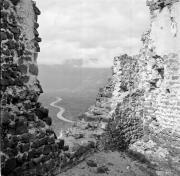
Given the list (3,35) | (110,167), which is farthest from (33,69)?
(110,167)

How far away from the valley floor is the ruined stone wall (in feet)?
2.22

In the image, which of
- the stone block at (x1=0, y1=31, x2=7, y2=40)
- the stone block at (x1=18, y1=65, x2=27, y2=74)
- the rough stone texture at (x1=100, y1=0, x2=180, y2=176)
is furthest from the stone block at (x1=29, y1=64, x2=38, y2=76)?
the rough stone texture at (x1=100, y1=0, x2=180, y2=176)

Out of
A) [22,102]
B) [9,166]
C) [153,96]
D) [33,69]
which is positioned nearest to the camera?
[9,166]

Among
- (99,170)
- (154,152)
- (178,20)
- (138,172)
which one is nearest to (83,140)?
(99,170)

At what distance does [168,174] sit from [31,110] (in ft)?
11.4

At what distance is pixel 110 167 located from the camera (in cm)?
557

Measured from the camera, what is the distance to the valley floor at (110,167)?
5.05 meters

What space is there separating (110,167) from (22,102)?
2.43 meters

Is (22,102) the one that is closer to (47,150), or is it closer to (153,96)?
(47,150)

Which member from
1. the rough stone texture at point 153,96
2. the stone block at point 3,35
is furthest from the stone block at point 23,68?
the rough stone texture at point 153,96

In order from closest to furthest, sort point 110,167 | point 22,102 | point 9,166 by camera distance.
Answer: point 9,166 < point 22,102 < point 110,167

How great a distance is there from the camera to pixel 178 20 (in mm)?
6305

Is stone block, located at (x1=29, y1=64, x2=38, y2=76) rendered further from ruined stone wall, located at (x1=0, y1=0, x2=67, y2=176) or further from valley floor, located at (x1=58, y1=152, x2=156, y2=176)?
valley floor, located at (x1=58, y1=152, x2=156, y2=176)

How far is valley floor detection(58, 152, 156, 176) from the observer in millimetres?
5046
